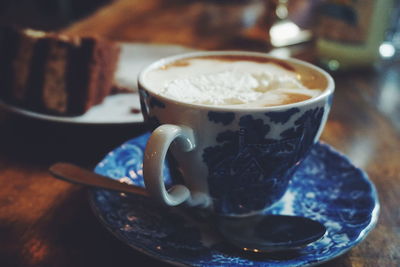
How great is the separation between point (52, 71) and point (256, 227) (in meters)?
0.57

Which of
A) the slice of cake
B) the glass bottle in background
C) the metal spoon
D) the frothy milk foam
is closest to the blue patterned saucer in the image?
the metal spoon

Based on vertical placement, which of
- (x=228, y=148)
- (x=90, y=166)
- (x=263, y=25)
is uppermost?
(x=228, y=148)

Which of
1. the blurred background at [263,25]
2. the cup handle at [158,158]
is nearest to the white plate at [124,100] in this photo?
the blurred background at [263,25]

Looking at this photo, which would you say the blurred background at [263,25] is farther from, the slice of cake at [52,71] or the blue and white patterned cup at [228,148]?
the blue and white patterned cup at [228,148]

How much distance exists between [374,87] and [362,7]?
21 centimetres

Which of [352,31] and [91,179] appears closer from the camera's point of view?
[91,179]

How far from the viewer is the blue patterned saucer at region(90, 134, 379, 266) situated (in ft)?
1.49

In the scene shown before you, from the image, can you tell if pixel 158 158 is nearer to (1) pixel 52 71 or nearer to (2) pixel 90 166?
(2) pixel 90 166

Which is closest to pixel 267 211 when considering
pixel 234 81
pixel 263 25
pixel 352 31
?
pixel 234 81

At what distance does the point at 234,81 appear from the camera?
0.60 metres

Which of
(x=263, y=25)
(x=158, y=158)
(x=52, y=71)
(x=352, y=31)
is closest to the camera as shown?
(x=158, y=158)

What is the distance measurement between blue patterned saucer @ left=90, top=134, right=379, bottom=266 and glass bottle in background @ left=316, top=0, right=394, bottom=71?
0.52 metres

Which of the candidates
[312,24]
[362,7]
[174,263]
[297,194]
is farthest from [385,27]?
[174,263]

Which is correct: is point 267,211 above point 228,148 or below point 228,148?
below
